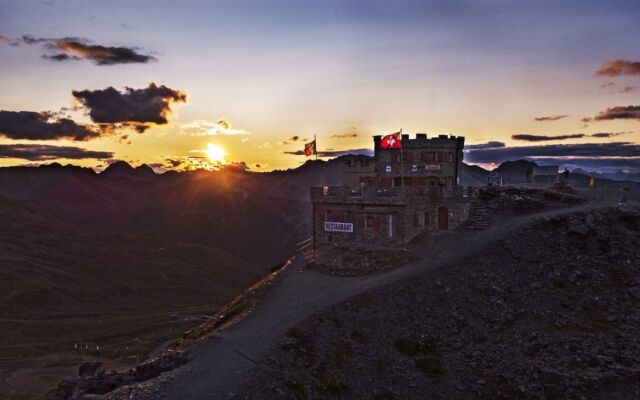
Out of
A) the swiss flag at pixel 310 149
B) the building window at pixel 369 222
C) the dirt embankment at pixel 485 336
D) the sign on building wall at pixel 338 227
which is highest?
the swiss flag at pixel 310 149

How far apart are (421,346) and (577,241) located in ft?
77.1

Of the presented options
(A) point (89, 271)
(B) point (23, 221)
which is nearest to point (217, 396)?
(A) point (89, 271)

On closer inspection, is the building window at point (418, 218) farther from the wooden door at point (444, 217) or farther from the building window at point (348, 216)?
the building window at point (348, 216)

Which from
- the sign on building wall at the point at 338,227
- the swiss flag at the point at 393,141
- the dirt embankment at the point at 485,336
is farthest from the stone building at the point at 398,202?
the dirt embankment at the point at 485,336

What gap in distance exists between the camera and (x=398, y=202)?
53.8 meters

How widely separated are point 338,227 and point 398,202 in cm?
807

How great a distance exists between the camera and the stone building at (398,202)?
2140 inches

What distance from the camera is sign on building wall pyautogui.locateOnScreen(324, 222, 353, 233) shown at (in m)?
57.2

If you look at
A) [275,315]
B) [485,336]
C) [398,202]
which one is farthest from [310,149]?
[485,336]

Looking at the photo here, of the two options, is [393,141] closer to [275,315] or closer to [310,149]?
[310,149]

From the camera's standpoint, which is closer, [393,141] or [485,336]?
[485,336]

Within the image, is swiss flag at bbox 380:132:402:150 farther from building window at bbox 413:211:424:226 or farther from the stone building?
building window at bbox 413:211:424:226

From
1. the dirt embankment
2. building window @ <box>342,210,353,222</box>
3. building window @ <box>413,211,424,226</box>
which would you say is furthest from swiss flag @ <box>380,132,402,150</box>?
the dirt embankment

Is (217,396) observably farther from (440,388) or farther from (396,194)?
(396,194)
